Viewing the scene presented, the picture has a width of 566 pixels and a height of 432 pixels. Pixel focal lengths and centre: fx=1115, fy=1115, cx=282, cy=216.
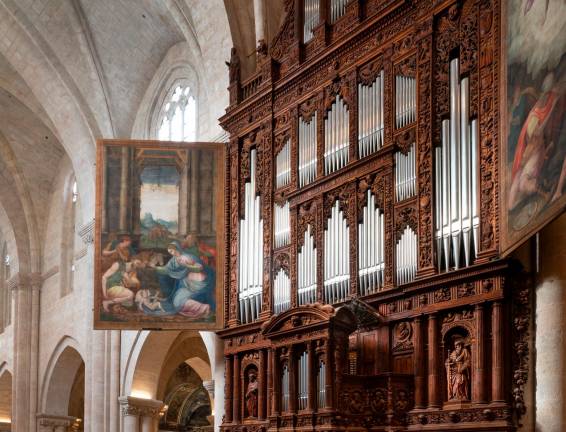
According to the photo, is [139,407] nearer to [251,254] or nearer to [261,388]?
[251,254]

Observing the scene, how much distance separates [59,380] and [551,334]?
2069 cm

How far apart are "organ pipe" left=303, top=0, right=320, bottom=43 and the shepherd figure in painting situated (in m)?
4.07

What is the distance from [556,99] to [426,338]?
154 inches

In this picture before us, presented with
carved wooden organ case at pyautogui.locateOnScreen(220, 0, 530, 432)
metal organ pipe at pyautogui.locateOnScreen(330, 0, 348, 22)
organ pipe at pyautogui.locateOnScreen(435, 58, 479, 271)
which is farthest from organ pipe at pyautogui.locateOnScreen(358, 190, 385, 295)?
metal organ pipe at pyautogui.locateOnScreen(330, 0, 348, 22)

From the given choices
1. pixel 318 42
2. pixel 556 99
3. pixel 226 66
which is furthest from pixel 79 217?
pixel 556 99

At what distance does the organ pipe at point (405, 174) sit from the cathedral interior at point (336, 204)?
30mm

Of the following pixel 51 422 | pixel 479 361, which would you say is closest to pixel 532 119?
pixel 479 361

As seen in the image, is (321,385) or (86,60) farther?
(86,60)

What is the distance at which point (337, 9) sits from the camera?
1616 cm

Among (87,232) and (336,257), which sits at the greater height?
(87,232)

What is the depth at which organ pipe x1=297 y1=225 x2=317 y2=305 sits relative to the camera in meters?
15.6

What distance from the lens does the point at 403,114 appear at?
14.4 metres

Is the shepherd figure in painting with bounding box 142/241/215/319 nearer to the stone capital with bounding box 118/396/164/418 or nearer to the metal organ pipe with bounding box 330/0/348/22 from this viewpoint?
the metal organ pipe with bounding box 330/0/348/22

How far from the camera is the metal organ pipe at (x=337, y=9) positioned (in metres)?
16.0
